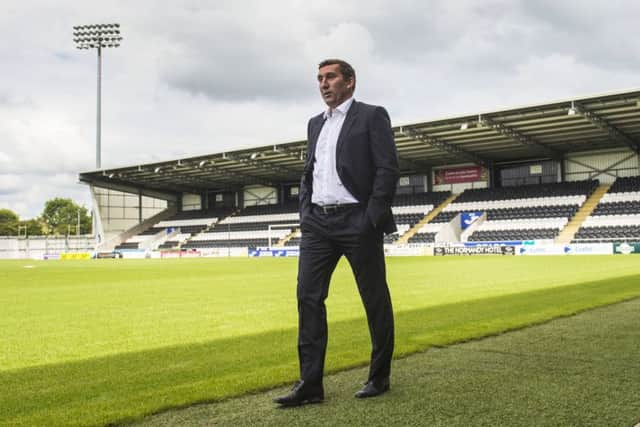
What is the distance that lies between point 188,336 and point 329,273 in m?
3.31

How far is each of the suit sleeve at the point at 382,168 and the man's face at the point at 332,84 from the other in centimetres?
25

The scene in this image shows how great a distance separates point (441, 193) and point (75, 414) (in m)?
48.4

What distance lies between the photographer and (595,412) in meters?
3.10

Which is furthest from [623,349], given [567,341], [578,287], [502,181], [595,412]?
[502,181]

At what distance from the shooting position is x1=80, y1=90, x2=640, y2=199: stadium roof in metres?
34.4

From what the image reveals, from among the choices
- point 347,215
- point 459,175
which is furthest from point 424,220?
point 347,215

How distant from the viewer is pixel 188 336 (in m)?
6.55

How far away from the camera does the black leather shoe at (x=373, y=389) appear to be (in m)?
3.55

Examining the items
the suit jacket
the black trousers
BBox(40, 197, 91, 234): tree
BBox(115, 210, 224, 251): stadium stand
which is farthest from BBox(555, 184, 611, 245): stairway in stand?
BBox(40, 197, 91, 234): tree

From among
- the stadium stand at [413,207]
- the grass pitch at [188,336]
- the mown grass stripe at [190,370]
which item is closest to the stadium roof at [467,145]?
the stadium stand at [413,207]

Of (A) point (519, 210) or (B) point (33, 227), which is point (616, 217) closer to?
(A) point (519, 210)

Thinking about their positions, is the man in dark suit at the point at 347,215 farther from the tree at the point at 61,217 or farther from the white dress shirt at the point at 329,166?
the tree at the point at 61,217

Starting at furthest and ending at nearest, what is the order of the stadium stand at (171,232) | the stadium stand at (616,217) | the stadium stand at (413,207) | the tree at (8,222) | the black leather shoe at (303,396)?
the tree at (8,222), the stadium stand at (171,232), the stadium stand at (413,207), the stadium stand at (616,217), the black leather shoe at (303,396)

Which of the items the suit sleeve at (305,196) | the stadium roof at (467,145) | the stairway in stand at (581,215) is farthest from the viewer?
the stairway in stand at (581,215)
